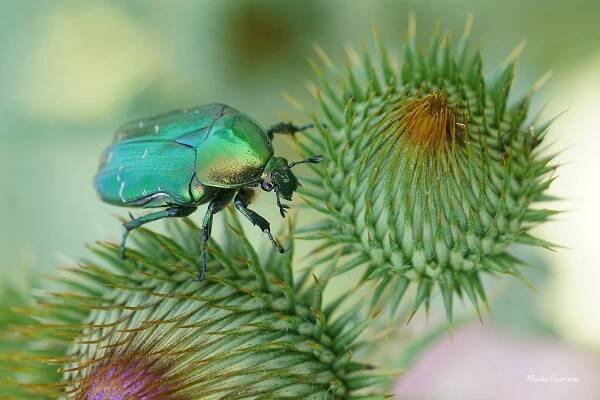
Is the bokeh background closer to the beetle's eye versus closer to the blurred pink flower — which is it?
the blurred pink flower

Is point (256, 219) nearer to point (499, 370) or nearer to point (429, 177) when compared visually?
point (429, 177)

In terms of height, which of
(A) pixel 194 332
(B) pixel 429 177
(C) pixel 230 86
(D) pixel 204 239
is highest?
(C) pixel 230 86

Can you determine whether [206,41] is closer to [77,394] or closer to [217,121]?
[217,121]

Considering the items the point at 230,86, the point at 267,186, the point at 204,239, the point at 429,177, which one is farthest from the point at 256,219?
the point at 230,86

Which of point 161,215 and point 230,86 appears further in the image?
point 230,86

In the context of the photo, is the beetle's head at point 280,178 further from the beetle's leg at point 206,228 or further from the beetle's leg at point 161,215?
the beetle's leg at point 161,215

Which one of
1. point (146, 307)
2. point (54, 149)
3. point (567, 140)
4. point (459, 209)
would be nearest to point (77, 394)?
point (146, 307)

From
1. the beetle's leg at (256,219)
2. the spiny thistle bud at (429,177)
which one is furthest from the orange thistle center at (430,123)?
the beetle's leg at (256,219)

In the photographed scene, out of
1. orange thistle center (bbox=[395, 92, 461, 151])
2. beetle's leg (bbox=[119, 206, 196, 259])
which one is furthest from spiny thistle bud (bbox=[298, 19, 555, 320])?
beetle's leg (bbox=[119, 206, 196, 259])
